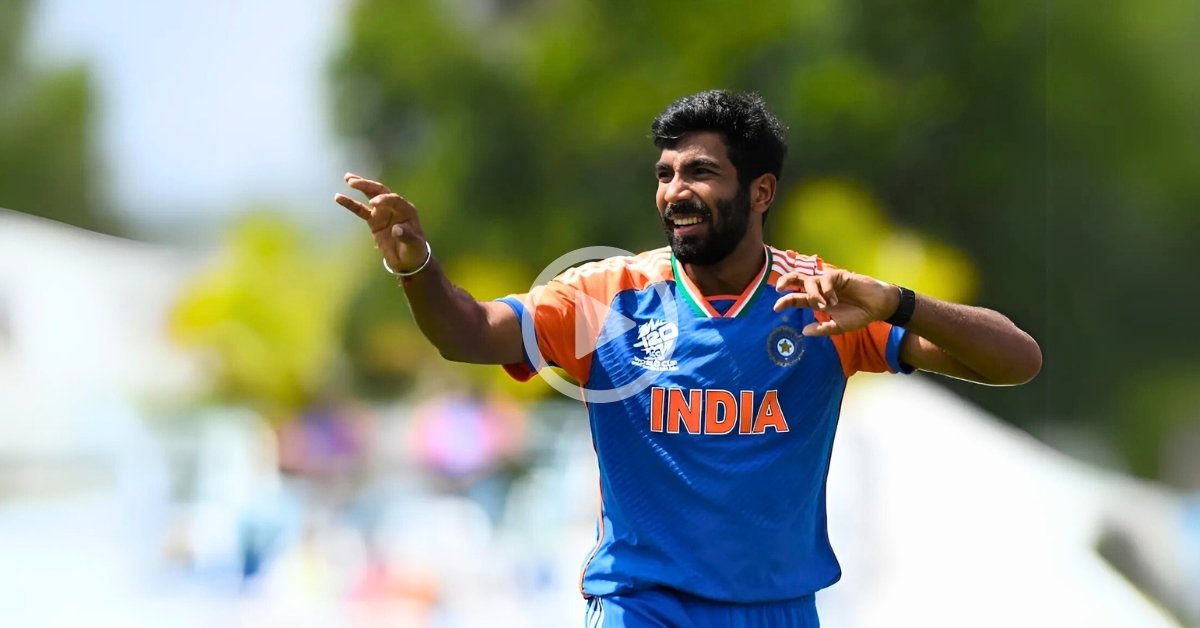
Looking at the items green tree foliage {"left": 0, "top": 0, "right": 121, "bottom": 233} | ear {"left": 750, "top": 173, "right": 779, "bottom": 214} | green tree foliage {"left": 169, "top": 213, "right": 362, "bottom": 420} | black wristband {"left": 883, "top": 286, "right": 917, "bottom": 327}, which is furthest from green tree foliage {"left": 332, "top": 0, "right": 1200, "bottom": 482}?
black wristband {"left": 883, "top": 286, "right": 917, "bottom": 327}

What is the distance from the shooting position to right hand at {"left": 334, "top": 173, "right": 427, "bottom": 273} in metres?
2.57

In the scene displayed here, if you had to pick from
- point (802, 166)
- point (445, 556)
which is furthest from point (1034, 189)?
point (445, 556)

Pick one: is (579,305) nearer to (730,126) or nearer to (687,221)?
(687,221)

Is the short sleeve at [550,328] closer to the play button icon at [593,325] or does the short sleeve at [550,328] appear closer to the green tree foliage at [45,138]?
the play button icon at [593,325]

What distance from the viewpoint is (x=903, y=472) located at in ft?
17.4

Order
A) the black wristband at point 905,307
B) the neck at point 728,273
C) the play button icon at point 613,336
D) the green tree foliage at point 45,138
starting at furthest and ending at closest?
the green tree foliage at point 45,138, the neck at point 728,273, the play button icon at point 613,336, the black wristband at point 905,307

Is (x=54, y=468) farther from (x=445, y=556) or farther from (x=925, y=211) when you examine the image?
(x=925, y=211)

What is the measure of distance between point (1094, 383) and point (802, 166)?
1563 mm

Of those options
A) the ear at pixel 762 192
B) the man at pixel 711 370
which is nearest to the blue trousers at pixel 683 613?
the man at pixel 711 370

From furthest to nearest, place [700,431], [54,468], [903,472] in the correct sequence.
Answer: [903,472] < [54,468] < [700,431]

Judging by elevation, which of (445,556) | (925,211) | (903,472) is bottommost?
(445,556)

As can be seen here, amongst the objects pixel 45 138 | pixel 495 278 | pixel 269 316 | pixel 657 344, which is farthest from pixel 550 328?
pixel 45 138

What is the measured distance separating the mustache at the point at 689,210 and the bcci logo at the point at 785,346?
31cm

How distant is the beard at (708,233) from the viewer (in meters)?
2.97
